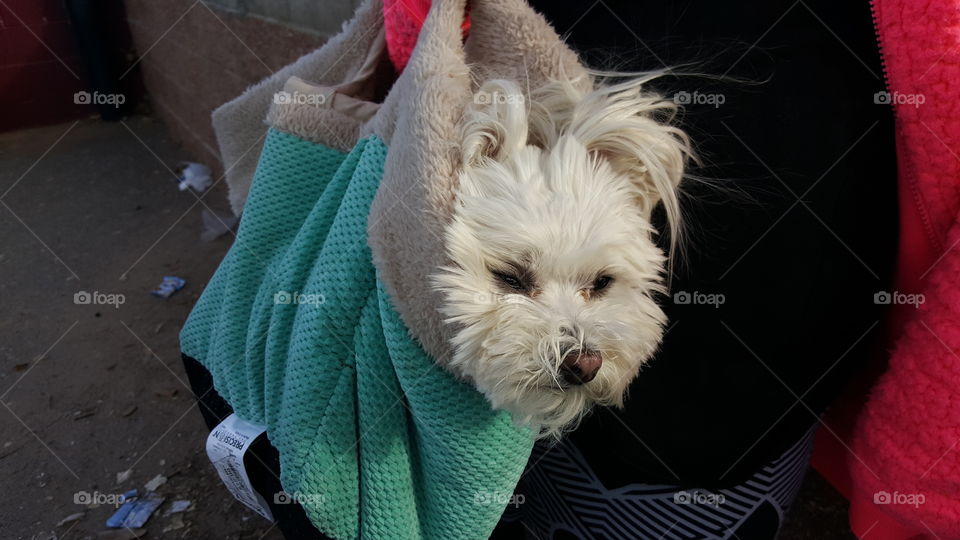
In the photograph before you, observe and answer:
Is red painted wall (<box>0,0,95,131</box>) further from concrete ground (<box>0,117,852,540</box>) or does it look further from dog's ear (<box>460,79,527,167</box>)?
dog's ear (<box>460,79,527,167</box>)

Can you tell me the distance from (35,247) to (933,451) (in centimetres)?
401

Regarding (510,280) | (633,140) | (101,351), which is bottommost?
(101,351)

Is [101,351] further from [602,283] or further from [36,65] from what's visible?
[36,65]

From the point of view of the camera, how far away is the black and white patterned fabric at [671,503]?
137 cm

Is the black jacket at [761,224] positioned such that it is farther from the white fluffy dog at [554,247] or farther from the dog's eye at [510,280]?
the dog's eye at [510,280]

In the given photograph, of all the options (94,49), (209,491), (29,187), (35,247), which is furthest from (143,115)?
(209,491)

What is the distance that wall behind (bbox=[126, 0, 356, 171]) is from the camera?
312 centimetres

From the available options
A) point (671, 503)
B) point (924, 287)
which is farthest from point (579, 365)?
point (924, 287)

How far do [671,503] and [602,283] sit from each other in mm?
572

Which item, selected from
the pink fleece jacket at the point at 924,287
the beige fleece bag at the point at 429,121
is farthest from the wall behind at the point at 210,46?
the pink fleece jacket at the point at 924,287

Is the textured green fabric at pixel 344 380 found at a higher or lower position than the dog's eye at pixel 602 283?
lower

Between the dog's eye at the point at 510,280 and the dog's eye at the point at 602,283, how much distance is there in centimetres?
12

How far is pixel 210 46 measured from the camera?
3.83 metres

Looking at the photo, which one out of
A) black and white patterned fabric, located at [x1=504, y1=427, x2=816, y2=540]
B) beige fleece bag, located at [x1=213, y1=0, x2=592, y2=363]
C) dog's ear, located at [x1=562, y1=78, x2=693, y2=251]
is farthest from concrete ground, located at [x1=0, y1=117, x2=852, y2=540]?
dog's ear, located at [x1=562, y1=78, x2=693, y2=251]
